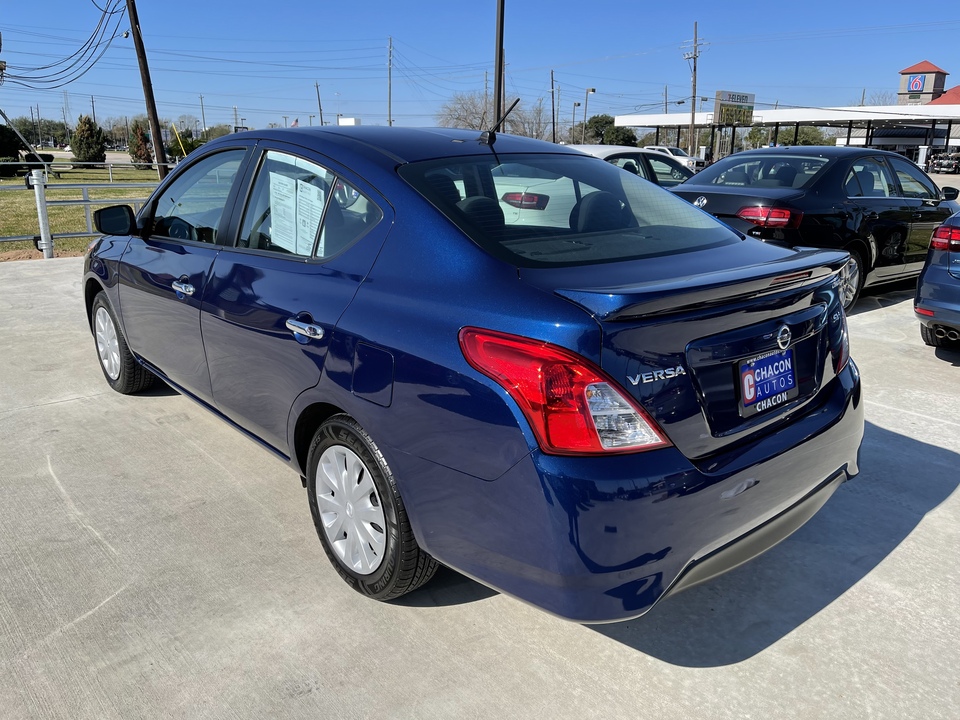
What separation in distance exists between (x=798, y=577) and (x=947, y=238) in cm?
369

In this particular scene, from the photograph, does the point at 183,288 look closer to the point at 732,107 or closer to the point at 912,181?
the point at 912,181

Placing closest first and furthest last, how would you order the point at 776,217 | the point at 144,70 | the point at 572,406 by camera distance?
1. the point at 572,406
2. the point at 776,217
3. the point at 144,70

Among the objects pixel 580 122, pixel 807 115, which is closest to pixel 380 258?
pixel 807 115

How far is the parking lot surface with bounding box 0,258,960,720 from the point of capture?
222 centimetres

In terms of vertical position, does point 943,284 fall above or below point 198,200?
below

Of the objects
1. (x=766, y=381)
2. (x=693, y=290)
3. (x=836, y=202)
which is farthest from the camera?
(x=836, y=202)

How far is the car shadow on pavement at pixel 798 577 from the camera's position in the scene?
2.49 m

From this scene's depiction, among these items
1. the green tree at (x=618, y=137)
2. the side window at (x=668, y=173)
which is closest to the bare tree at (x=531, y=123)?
the green tree at (x=618, y=137)

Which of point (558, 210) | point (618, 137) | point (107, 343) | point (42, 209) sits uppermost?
point (618, 137)

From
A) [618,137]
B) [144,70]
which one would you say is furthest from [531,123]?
[144,70]

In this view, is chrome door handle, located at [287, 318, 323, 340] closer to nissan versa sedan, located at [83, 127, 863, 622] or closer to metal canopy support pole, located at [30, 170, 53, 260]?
nissan versa sedan, located at [83, 127, 863, 622]

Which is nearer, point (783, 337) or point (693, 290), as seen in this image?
point (693, 290)

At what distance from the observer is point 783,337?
7.55 ft

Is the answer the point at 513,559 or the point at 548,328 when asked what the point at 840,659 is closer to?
the point at 513,559
